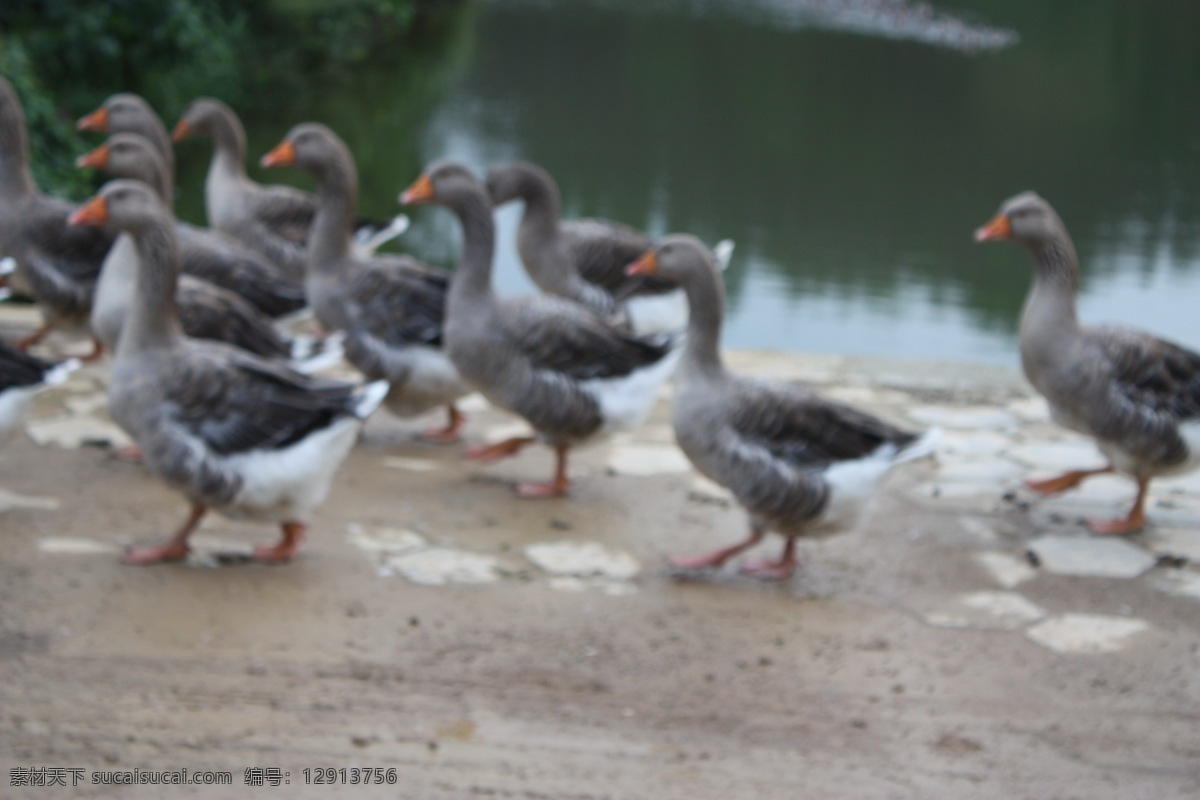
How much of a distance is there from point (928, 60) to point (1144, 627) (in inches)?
579

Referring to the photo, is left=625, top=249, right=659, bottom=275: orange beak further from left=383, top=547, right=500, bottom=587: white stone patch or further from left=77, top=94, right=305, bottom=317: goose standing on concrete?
left=77, top=94, right=305, bottom=317: goose standing on concrete

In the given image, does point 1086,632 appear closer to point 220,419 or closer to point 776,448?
point 776,448

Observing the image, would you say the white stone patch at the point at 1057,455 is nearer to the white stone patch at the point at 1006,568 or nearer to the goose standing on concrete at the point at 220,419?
the white stone patch at the point at 1006,568

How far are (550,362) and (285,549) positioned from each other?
1514 millimetres

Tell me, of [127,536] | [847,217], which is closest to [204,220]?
[847,217]

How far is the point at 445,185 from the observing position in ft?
19.8

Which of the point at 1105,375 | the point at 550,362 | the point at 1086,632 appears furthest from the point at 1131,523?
the point at 550,362

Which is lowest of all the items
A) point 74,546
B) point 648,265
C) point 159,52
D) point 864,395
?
point 74,546

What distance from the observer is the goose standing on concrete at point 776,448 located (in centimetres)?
473

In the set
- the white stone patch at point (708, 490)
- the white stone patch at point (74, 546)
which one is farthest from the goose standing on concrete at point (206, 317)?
the white stone patch at point (708, 490)

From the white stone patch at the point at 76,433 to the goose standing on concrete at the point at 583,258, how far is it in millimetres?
2517

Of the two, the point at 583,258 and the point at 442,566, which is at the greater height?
the point at 583,258

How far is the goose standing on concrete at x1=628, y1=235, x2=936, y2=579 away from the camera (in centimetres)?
473

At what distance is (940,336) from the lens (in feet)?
31.7
